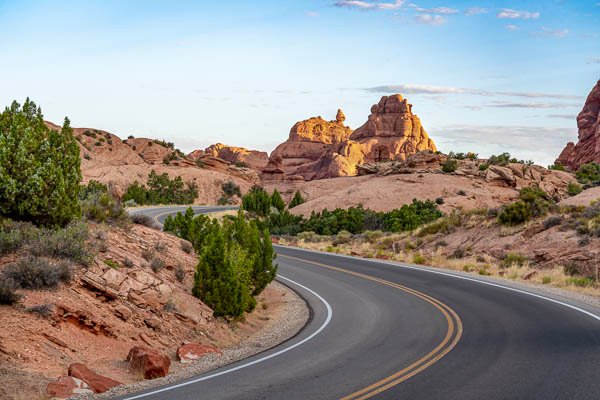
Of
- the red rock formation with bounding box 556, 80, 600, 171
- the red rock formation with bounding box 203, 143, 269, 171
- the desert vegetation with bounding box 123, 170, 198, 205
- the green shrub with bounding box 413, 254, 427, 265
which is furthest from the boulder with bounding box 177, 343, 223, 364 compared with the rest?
the red rock formation with bounding box 203, 143, 269, 171

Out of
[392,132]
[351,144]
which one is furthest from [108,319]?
[392,132]

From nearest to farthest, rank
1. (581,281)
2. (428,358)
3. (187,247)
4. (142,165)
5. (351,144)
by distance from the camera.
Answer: (428,358) < (581,281) < (187,247) < (142,165) < (351,144)

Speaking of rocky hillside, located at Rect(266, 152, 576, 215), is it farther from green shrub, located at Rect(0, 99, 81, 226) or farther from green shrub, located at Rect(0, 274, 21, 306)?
green shrub, located at Rect(0, 274, 21, 306)

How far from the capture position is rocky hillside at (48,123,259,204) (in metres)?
88.6

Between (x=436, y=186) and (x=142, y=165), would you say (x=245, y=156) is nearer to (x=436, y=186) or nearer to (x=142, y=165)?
(x=142, y=165)

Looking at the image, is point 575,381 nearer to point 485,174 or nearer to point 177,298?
point 177,298

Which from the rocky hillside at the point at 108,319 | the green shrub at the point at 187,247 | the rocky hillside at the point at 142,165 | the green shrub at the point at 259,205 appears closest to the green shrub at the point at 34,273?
the rocky hillside at the point at 108,319

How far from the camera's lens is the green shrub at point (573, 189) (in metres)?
59.6

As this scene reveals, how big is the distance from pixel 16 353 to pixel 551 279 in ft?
61.1

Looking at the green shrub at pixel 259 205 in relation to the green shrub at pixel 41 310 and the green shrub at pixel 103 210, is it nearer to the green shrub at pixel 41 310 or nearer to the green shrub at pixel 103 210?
the green shrub at pixel 103 210

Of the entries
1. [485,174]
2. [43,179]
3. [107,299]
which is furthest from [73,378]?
[485,174]

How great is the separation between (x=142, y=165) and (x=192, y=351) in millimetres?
86062

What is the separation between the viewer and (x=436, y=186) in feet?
203

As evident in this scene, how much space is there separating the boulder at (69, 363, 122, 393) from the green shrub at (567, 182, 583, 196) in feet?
188
